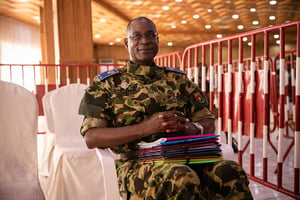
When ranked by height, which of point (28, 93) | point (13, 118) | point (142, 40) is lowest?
point (13, 118)

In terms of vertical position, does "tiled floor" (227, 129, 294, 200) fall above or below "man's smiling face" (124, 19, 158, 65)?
below

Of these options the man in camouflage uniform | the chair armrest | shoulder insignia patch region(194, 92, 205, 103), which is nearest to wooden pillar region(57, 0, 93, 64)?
the man in camouflage uniform

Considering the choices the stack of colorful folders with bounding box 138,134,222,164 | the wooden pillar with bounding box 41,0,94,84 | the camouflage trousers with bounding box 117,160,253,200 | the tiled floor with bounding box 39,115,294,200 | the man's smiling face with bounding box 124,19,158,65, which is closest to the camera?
the camouflage trousers with bounding box 117,160,253,200

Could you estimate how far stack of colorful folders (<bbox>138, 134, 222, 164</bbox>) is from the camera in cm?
129

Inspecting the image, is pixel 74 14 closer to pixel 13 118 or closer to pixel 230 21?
pixel 13 118

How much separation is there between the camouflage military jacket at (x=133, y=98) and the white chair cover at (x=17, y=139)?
0.30 metres

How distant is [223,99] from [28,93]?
77.8 inches

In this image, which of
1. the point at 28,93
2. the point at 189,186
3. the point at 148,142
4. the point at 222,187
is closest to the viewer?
the point at 189,186

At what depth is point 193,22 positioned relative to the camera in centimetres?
1145

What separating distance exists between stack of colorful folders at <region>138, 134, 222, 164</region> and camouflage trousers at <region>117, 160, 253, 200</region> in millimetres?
49

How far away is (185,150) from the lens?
1312mm

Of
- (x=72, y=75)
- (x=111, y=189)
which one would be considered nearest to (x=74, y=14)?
(x=72, y=75)

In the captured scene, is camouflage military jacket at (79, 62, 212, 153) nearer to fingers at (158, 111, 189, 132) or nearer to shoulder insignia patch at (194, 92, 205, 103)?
shoulder insignia patch at (194, 92, 205, 103)

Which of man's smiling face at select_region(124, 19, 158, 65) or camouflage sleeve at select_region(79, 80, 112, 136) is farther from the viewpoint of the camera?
man's smiling face at select_region(124, 19, 158, 65)
